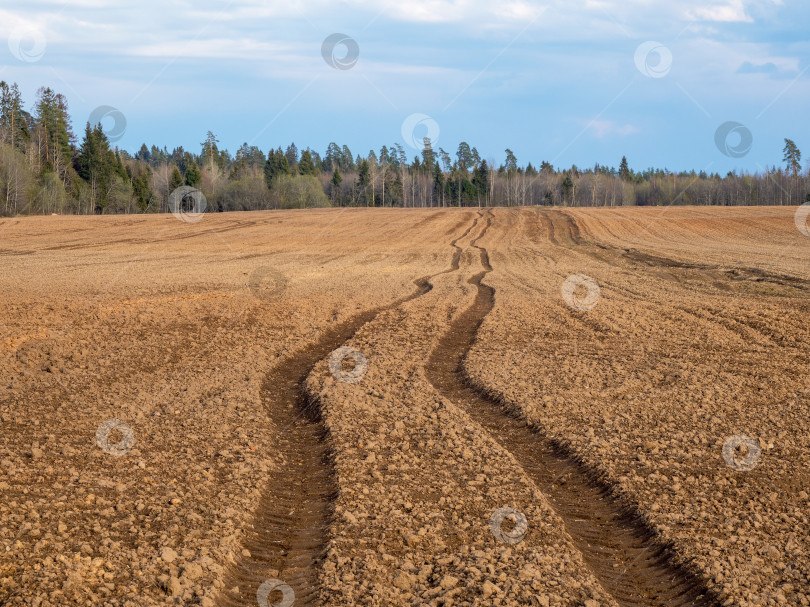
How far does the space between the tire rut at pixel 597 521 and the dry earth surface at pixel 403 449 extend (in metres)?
0.02

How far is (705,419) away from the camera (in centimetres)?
824

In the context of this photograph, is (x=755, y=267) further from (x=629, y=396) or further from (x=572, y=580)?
(x=572, y=580)

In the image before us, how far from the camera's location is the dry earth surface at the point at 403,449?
16.2 ft

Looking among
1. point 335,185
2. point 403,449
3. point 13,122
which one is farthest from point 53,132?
point 403,449

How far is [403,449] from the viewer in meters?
7.39

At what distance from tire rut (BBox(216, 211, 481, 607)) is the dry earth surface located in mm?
28

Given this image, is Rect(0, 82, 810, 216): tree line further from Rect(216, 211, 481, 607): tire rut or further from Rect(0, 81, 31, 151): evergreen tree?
Rect(216, 211, 481, 607): tire rut

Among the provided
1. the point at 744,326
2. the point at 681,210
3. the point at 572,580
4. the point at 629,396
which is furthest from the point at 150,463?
the point at 681,210

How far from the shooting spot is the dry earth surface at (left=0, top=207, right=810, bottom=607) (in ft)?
16.2

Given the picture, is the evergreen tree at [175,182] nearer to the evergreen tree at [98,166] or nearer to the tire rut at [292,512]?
the evergreen tree at [98,166]

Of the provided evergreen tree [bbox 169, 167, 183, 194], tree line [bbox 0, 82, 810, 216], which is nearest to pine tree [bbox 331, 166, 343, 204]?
tree line [bbox 0, 82, 810, 216]

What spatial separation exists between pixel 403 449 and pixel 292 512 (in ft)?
5.36

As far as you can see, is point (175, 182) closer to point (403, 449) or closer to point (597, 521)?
point (403, 449)

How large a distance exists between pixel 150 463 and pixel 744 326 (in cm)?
1169
